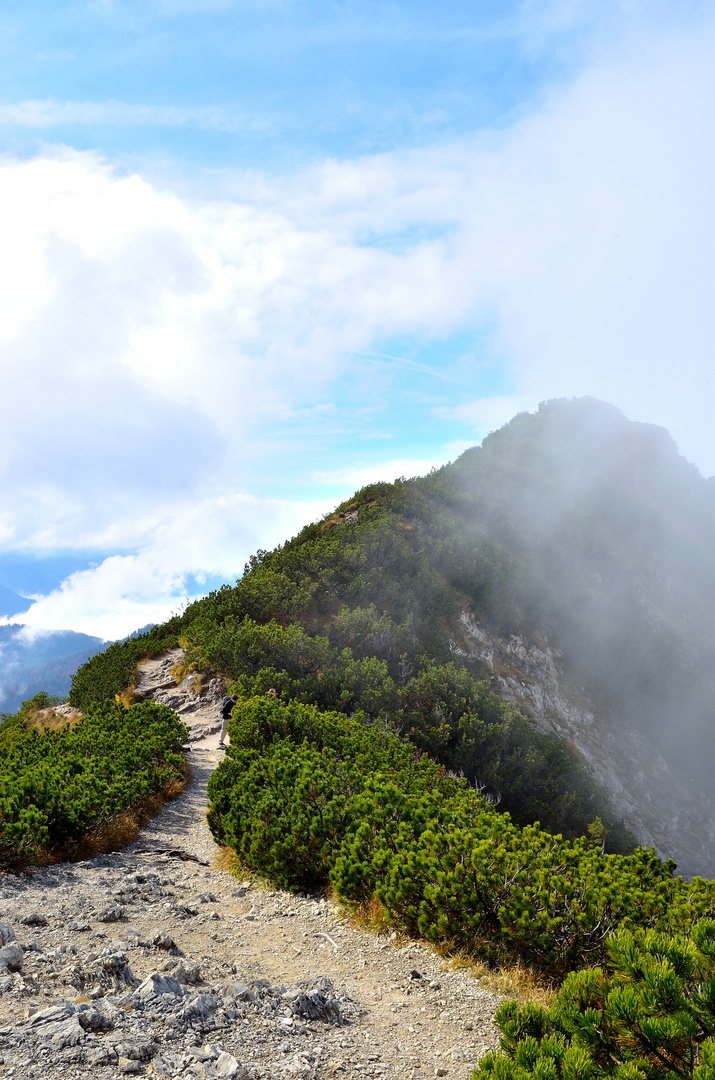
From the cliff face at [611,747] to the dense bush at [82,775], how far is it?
1634 cm

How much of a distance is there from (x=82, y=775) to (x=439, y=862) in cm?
587

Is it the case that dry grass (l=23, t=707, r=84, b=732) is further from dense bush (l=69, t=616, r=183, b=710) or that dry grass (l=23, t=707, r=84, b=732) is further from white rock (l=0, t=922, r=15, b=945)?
white rock (l=0, t=922, r=15, b=945)

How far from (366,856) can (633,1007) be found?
4.63 meters

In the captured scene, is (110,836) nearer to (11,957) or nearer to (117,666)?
(11,957)

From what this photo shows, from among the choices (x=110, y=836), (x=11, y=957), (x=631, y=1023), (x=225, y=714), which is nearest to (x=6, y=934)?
(x=11, y=957)

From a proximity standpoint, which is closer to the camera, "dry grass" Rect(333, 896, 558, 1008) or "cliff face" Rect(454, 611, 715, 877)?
"dry grass" Rect(333, 896, 558, 1008)

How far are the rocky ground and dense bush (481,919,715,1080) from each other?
1.56 m

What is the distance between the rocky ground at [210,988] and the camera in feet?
12.2

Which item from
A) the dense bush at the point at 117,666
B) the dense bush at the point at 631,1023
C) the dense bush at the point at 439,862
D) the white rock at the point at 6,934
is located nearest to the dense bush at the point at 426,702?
the dense bush at the point at 117,666

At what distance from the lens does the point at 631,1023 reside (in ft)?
9.56

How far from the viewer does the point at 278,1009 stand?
15.4ft

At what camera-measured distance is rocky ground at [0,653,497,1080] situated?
372 cm

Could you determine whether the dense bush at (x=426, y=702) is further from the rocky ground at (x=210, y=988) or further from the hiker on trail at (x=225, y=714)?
the rocky ground at (x=210, y=988)

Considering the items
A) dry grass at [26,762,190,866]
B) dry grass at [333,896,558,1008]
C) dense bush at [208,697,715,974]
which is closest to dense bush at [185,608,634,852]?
dry grass at [26,762,190,866]
